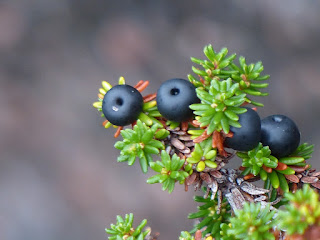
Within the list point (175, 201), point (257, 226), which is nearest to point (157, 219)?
point (175, 201)

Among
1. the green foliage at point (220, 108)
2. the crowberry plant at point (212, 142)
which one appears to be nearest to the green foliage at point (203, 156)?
the crowberry plant at point (212, 142)

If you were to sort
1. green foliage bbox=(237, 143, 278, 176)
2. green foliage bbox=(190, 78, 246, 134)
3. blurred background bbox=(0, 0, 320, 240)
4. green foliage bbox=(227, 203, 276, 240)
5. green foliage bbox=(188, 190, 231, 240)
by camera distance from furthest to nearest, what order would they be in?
blurred background bbox=(0, 0, 320, 240), green foliage bbox=(188, 190, 231, 240), green foliage bbox=(237, 143, 278, 176), green foliage bbox=(190, 78, 246, 134), green foliage bbox=(227, 203, 276, 240)

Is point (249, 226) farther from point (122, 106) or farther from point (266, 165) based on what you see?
point (122, 106)

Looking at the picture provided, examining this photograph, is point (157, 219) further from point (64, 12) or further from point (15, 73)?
point (64, 12)

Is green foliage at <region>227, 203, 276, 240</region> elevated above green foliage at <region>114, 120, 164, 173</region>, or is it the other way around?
→ green foliage at <region>114, 120, 164, 173</region>

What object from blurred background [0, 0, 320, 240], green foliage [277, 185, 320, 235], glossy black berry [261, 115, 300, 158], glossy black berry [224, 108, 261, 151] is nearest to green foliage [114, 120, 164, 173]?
glossy black berry [224, 108, 261, 151]

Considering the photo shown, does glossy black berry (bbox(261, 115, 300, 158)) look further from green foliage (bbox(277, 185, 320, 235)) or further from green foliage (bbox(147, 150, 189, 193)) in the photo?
green foliage (bbox(277, 185, 320, 235))

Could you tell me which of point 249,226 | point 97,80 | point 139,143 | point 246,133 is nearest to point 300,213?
point 249,226
